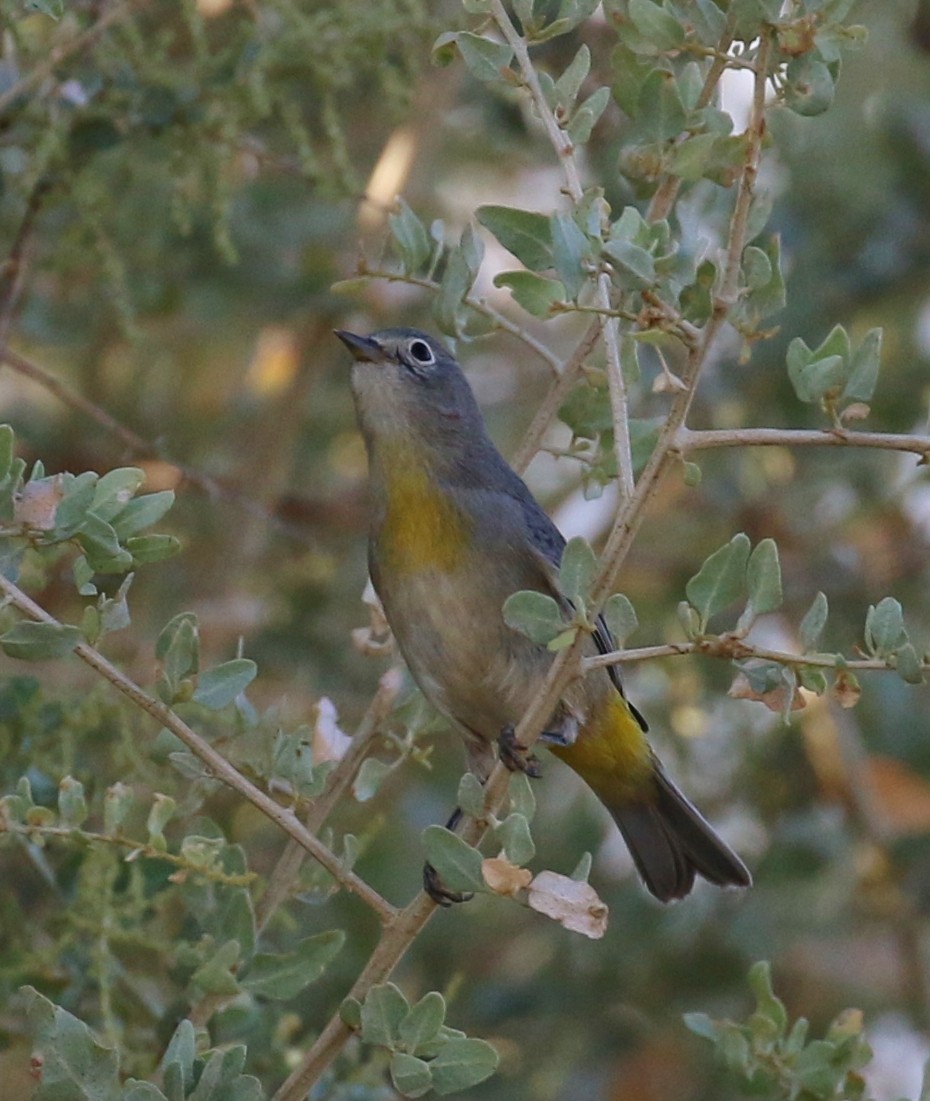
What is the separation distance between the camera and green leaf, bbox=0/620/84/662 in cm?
207

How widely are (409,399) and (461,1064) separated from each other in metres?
1.86

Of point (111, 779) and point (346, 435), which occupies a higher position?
point (111, 779)

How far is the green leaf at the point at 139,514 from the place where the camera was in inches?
84.7

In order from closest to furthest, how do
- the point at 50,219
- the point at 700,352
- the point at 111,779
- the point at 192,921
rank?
the point at 700,352, the point at 192,921, the point at 111,779, the point at 50,219

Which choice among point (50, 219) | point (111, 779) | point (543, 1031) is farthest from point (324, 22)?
point (543, 1031)

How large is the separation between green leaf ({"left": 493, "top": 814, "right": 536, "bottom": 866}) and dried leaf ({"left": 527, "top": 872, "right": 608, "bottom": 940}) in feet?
0.11

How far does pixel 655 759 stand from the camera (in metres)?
3.94

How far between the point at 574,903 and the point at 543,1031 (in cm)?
246

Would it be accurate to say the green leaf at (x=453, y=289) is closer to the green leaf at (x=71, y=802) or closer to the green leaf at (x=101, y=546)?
the green leaf at (x=101, y=546)

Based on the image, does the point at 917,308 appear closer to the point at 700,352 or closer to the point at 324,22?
the point at 324,22

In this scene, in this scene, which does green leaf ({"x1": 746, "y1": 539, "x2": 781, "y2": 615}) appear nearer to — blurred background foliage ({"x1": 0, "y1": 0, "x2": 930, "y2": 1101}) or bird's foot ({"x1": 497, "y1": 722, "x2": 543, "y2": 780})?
bird's foot ({"x1": 497, "y1": 722, "x2": 543, "y2": 780})

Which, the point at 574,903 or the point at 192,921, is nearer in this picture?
the point at 574,903

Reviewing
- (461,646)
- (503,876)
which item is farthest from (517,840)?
(461,646)

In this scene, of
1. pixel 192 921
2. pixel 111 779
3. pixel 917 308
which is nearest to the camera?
pixel 192 921
